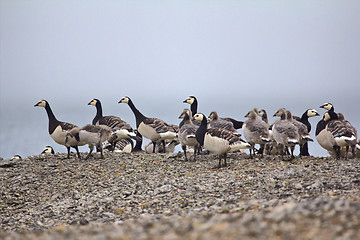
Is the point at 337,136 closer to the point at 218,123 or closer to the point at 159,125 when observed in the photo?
the point at 218,123

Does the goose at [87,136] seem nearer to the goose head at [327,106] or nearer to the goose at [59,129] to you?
the goose at [59,129]

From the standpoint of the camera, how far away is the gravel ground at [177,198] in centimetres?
533

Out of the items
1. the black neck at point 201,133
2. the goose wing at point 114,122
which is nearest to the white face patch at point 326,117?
the black neck at point 201,133

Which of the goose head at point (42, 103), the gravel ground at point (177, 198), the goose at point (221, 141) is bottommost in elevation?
the gravel ground at point (177, 198)

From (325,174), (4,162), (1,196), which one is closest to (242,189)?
(325,174)

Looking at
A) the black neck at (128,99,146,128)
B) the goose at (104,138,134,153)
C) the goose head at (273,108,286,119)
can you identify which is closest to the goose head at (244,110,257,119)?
the goose head at (273,108,286,119)

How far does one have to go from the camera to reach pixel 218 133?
13281mm

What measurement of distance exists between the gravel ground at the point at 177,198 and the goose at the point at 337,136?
0.53m

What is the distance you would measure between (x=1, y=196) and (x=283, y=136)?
26.0ft

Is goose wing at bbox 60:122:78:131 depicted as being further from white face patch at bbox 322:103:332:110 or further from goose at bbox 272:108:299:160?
white face patch at bbox 322:103:332:110

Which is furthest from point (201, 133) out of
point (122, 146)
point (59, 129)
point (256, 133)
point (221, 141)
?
point (122, 146)

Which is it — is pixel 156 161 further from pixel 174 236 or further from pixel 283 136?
pixel 174 236

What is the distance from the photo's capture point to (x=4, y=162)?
1480cm

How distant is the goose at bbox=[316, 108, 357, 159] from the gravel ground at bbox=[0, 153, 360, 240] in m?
0.53
